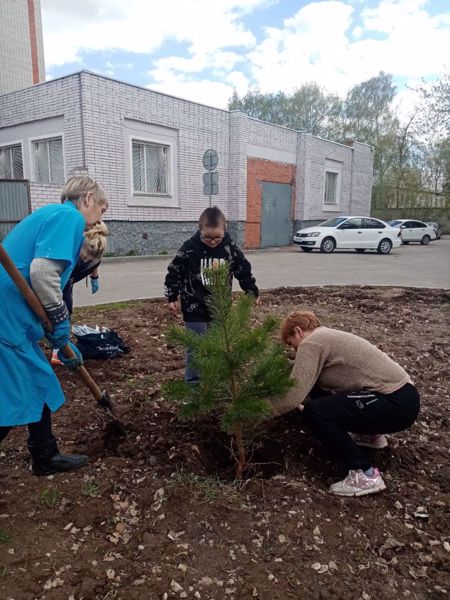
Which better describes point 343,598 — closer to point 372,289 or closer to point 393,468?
point 393,468

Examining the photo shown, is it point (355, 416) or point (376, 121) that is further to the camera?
point (376, 121)

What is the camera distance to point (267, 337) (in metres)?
2.17

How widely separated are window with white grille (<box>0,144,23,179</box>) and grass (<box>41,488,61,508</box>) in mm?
15433

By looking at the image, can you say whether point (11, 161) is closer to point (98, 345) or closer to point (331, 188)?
point (98, 345)

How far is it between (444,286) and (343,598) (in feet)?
28.2

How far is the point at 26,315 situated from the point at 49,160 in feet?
46.3

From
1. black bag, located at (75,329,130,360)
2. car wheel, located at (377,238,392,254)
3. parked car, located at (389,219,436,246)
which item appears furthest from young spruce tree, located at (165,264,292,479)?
parked car, located at (389,219,436,246)

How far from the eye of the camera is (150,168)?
49.5 feet

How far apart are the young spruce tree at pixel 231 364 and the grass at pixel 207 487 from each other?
31 cm

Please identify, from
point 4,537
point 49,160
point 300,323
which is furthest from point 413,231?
point 4,537

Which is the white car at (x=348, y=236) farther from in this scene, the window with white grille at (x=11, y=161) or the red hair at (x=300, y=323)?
the red hair at (x=300, y=323)

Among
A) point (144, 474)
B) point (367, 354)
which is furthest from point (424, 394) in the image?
point (144, 474)

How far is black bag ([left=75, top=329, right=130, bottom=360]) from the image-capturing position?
169 inches

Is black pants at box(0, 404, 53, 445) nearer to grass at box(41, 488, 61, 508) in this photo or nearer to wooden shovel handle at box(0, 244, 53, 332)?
grass at box(41, 488, 61, 508)
